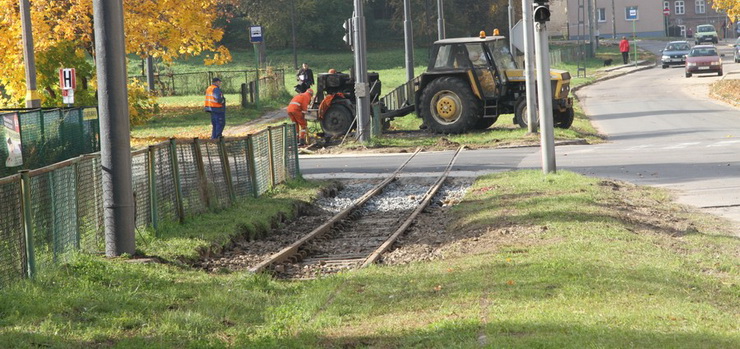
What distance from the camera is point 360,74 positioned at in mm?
30750

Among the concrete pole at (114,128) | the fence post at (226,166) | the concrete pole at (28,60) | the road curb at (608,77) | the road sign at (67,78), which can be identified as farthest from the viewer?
the road curb at (608,77)

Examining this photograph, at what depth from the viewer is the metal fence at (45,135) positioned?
18531 millimetres

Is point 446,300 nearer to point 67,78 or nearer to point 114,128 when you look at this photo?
point 114,128

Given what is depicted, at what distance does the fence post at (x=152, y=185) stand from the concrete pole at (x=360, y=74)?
15736 mm

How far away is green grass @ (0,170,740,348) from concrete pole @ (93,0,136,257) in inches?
26.0

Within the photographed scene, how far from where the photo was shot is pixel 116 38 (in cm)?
1242

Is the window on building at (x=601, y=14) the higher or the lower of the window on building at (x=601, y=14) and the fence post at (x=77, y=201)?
the higher

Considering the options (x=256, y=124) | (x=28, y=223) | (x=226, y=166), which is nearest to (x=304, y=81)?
(x=256, y=124)

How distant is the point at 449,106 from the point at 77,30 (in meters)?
11.1

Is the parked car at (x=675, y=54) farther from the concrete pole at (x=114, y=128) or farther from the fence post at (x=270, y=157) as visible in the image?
the concrete pole at (x=114, y=128)

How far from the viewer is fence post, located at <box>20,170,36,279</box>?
10812mm

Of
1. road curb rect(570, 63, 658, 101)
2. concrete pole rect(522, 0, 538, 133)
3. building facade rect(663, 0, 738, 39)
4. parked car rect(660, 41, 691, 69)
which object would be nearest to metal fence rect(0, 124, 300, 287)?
concrete pole rect(522, 0, 538, 133)

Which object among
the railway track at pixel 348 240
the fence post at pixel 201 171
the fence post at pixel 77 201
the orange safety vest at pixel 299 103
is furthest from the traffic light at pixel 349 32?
the fence post at pixel 77 201

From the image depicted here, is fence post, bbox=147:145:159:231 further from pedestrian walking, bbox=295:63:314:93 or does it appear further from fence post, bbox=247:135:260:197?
pedestrian walking, bbox=295:63:314:93
